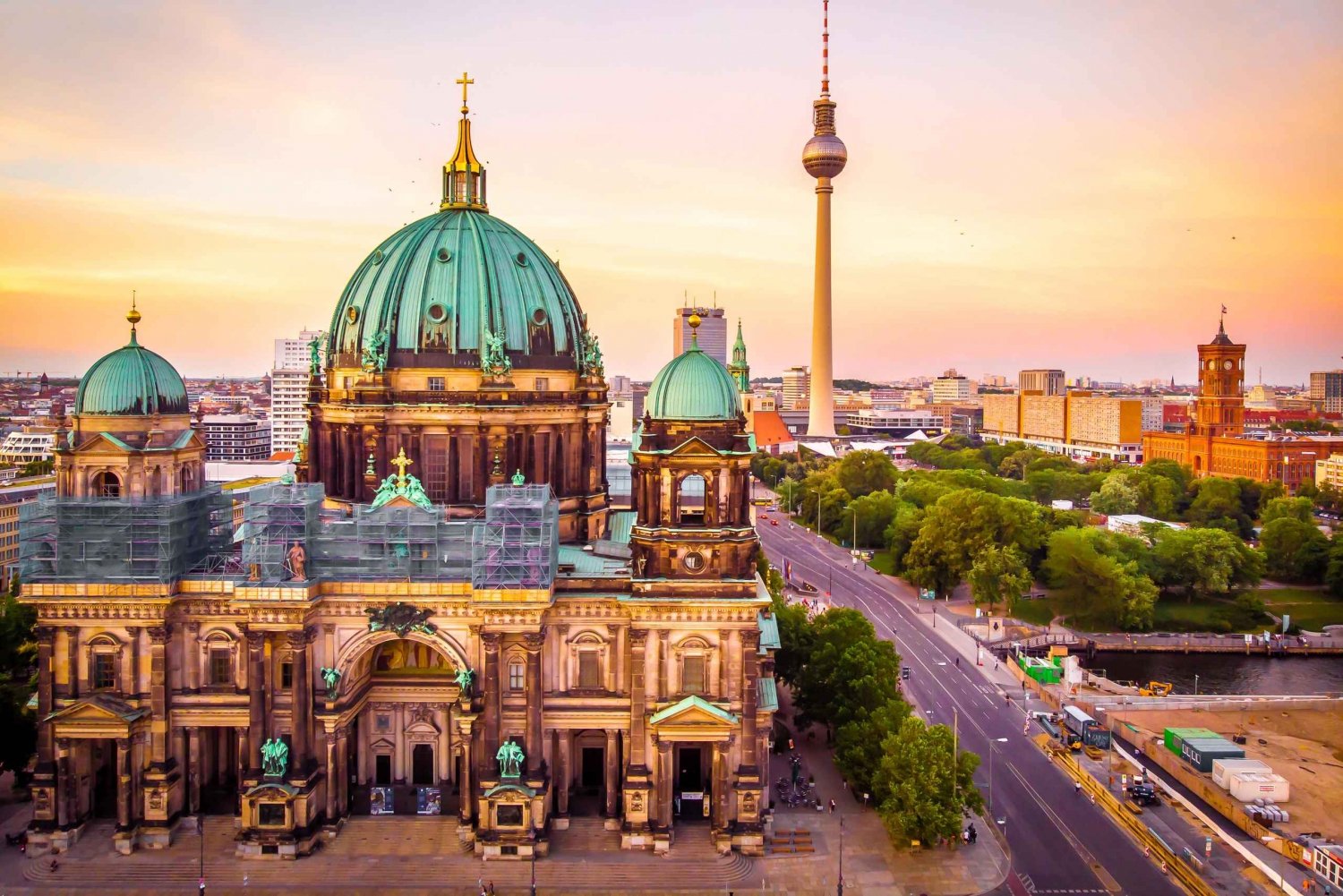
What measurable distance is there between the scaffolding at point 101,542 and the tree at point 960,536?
300 ft

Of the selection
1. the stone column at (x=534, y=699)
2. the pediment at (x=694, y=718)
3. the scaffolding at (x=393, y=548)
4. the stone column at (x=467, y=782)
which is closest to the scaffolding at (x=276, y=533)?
the scaffolding at (x=393, y=548)

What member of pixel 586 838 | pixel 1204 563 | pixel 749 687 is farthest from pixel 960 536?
pixel 586 838

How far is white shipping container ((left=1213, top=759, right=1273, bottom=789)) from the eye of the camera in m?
70.9

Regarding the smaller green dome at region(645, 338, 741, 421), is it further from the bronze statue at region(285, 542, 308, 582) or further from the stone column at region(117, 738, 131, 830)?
the stone column at region(117, 738, 131, 830)

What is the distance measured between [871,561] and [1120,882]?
96.7 m

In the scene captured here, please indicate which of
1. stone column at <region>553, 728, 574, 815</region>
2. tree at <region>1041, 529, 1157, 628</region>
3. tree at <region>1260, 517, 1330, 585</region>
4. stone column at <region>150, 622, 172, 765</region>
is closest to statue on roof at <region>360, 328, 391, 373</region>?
stone column at <region>150, 622, 172, 765</region>

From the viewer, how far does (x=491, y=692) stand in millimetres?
59844

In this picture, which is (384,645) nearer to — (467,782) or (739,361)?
(467,782)

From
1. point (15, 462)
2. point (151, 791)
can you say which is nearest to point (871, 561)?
point (151, 791)

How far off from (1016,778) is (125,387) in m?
64.1

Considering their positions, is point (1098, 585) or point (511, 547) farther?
point (1098, 585)

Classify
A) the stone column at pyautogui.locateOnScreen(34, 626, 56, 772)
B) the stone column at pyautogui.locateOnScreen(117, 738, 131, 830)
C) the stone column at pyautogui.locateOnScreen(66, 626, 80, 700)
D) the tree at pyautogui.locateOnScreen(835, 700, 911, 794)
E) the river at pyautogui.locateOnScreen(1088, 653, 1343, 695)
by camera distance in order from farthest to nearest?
the river at pyautogui.locateOnScreen(1088, 653, 1343, 695), the tree at pyautogui.locateOnScreen(835, 700, 911, 794), the stone column at pyautogui.locateOnScreen(66, 626, 80, 700), the stone column at pyautogui.locateOnScreen(34, 626, 56, 772), the stone column at pyautogui.locateOnScreen(117, 738, 131, 830)

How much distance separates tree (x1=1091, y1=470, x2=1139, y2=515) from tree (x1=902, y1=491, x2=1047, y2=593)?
1843 inches

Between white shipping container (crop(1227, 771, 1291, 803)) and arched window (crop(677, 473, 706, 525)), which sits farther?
white shipping container (crop(1227, 771, 1291, 803))
